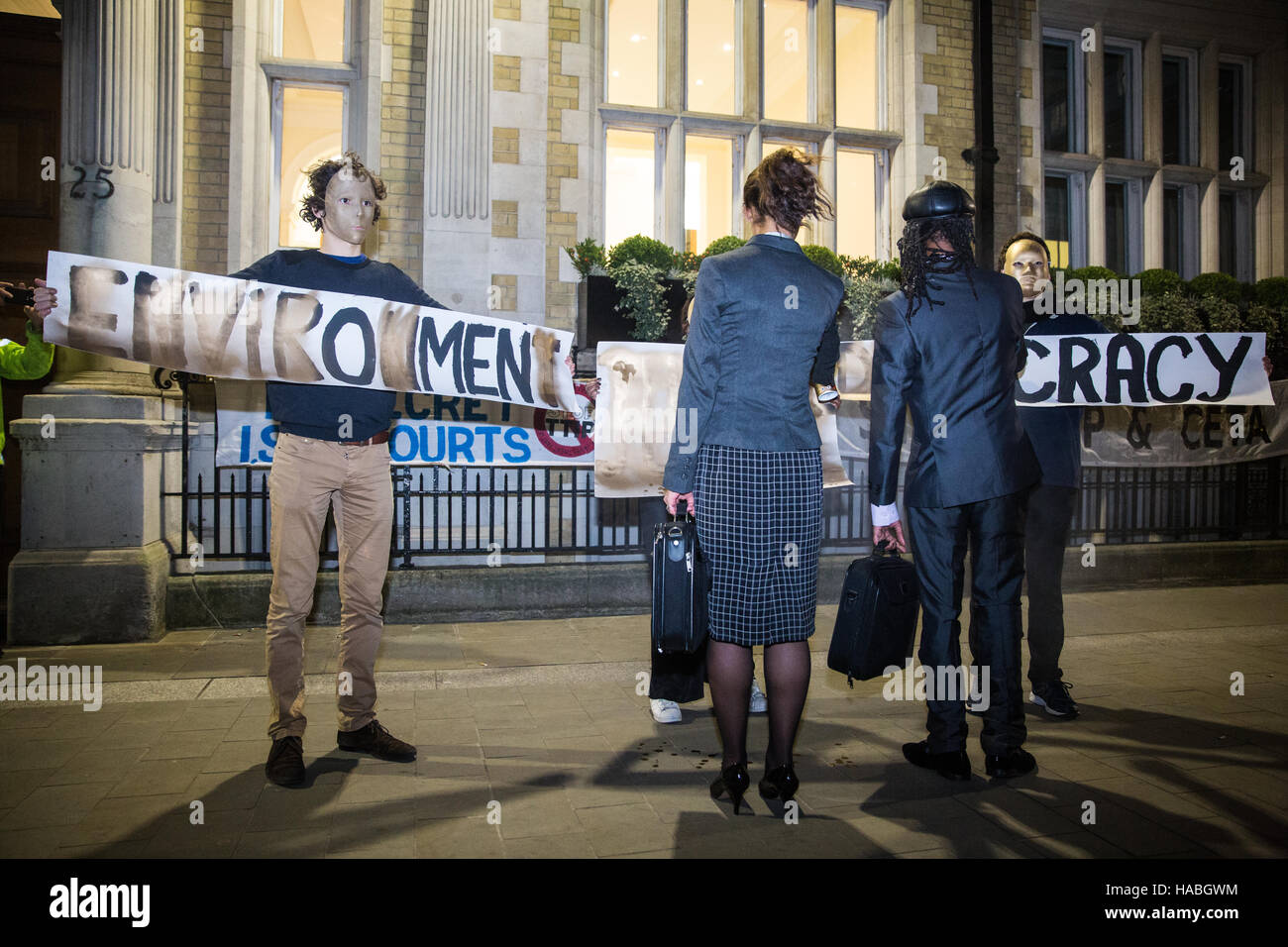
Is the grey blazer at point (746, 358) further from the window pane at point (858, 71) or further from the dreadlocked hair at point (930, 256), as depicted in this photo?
the window pane at point (858, 71)

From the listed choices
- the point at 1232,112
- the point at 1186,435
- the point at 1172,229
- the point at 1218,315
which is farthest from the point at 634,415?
the point at 1232,112

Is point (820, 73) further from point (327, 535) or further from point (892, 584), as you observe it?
point (892, 584)

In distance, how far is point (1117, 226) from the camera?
10.9 meters

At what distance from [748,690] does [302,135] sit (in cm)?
773

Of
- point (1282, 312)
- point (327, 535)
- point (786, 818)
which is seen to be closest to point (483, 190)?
point (327, 535)

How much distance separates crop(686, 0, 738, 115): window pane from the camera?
9438mm

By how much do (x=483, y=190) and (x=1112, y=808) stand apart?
712 cm

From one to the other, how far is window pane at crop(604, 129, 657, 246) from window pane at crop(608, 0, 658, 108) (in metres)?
0.36

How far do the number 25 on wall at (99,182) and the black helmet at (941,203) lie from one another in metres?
5.78

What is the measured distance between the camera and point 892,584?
3506 mm

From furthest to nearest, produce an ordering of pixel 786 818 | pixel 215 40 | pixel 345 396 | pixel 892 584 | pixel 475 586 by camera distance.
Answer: pixel 215 40
pixel 475 586
pixel 345 396
pixel 892 584
pixel 786 818

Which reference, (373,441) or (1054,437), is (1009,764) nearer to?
(1054,437)

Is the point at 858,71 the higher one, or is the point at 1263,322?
the point at 858,71
